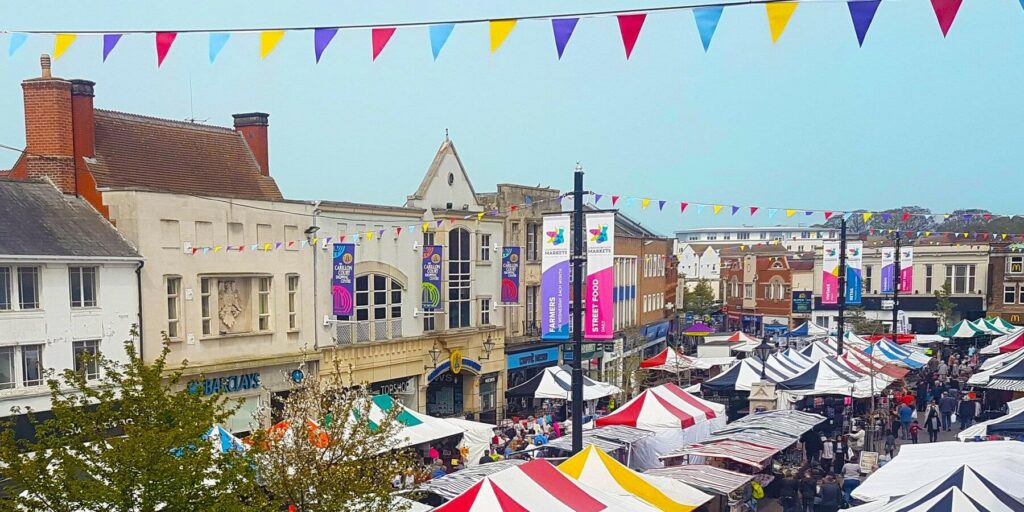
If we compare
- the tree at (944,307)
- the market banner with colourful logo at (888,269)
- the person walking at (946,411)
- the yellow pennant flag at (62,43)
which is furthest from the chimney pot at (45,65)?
the tree at (944,307)

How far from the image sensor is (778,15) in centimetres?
789

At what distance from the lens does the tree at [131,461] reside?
10.1 metres

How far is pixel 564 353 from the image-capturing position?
43.7 m

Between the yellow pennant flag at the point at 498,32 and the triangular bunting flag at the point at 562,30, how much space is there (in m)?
0.43

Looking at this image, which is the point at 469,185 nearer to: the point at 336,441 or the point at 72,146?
the point at 72,146

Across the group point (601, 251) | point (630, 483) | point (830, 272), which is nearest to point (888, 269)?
point (830, 272)

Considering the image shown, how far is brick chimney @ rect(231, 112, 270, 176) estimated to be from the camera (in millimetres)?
31266

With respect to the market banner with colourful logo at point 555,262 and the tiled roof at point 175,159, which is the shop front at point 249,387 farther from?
the market banner with colourful logo at point 555,262

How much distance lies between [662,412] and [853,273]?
19022 mm

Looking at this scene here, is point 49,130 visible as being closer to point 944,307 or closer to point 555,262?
point 555,262

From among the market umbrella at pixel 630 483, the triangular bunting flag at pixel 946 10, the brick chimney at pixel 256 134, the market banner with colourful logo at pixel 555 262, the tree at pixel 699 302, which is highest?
the brick chimney at pixel 256 134

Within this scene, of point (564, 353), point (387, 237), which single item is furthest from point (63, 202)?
point (564, 353)

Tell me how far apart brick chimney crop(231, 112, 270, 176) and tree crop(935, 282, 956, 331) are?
4712cm

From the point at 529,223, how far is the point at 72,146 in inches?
801
